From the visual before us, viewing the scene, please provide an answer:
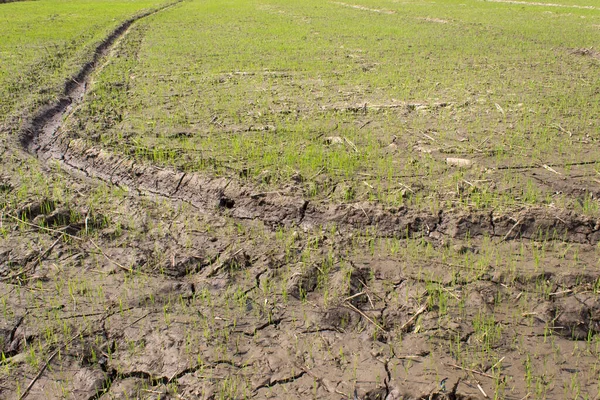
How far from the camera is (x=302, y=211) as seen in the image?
438 cm

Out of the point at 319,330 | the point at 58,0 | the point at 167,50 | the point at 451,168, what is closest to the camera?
the point at 319,330

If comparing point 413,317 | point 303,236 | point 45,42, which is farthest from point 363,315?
point 45,42

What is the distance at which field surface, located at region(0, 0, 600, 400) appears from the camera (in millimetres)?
2803

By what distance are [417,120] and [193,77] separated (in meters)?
3.97

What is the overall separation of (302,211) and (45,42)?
432 inches

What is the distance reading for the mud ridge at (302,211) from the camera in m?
3.99

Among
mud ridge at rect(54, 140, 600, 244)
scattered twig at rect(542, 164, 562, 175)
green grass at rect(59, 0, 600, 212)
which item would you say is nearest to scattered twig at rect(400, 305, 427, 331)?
mud ridge at rect(54, 140, 600, 244)

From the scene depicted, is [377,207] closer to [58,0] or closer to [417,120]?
[417,120]

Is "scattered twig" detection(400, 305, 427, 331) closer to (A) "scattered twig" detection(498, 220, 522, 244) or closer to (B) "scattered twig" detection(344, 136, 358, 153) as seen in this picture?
(A) "scattered twig" detection(498, 220, 522, 244)

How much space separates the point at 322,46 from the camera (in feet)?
38.0

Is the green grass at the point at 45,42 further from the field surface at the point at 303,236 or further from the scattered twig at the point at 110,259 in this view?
the scattered twig at the point at 110,259

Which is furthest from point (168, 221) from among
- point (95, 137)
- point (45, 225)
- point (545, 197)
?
point (545, 197)

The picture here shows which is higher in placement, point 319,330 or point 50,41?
point 50,41

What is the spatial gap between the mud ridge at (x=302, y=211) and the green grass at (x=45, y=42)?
2.48 meters
